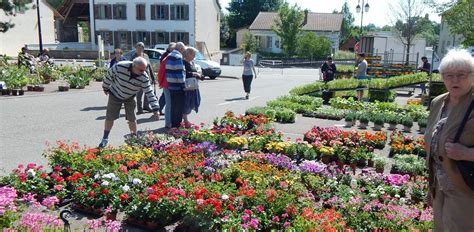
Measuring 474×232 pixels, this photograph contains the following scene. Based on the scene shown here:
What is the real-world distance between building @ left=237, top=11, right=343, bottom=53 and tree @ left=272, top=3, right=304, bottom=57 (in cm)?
900

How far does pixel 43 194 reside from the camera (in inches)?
203

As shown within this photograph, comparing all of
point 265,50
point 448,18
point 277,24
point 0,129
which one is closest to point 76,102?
point 0,129

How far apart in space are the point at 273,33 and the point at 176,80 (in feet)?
173

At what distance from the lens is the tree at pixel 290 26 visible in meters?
48.7

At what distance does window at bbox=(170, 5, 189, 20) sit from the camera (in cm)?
4546

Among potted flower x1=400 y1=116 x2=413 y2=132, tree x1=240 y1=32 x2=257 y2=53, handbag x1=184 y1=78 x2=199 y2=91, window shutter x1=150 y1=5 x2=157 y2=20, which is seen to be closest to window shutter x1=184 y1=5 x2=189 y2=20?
window shutter x1=150 y1=5 x2=157 y2=20

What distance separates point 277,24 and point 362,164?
46052mm

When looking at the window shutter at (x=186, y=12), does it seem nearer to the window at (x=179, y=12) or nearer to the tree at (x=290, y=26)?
the window at (x=179, y=12)

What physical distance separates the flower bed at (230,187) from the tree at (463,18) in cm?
1766

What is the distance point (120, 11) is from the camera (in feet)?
157

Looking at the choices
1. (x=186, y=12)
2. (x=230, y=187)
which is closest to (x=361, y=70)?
(x=230, y=187)

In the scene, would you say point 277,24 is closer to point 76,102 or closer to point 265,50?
point 265,50

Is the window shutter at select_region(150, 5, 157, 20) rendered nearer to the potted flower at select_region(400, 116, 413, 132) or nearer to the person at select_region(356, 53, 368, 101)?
the person at select_region(356, 53, 368, 101)

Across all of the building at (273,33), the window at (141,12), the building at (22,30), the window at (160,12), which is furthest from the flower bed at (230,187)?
the building at (273,33)
